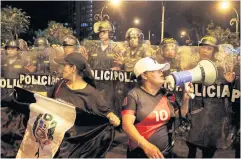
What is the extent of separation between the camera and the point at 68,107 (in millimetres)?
4914

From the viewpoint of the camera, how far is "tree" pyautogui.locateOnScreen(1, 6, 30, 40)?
23.4 feet

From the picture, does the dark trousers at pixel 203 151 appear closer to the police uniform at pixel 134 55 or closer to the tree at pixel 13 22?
the police uniform at pixel 134 55

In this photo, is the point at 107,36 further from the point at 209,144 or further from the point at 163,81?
the point at 209,144

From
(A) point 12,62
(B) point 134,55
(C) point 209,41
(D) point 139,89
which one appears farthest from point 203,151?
(A) point 12,62

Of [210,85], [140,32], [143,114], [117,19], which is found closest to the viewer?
[143,114]

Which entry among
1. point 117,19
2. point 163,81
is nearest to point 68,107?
point 163,81

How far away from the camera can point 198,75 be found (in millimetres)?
Answer: 4836

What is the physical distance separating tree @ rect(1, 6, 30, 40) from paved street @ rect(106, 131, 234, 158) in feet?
10.6

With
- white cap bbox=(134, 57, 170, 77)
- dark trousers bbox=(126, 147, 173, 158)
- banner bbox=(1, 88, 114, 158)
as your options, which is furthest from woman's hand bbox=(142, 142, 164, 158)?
white cap bbox=(134, 57, 170, 77)

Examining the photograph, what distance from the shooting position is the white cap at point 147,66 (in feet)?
15.5

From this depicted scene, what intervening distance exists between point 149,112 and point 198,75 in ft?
2.93

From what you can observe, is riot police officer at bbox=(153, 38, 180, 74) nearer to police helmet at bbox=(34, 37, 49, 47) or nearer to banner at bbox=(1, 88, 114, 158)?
banner at bbox=(1, 88, 114, 158)

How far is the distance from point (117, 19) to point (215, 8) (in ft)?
6.00

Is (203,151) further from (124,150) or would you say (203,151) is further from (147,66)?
(147,66)
